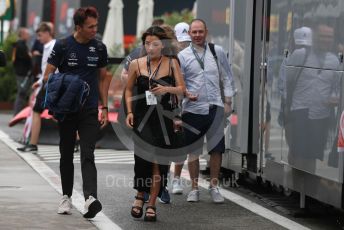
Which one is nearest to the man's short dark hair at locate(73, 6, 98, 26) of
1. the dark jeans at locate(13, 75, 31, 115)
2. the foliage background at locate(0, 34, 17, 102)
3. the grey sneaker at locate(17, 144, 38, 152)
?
the grey sneaker at locate(17, 144, 38, 152)

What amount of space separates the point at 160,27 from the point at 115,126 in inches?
309

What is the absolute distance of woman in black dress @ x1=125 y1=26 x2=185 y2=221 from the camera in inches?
409

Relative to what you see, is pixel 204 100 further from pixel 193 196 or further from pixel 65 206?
pixel 65 206

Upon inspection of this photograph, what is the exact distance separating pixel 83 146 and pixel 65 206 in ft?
1.86

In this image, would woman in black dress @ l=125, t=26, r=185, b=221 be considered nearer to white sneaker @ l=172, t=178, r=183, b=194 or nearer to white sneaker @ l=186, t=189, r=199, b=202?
white sneaker @ l=186, t=189, r=199, b=202

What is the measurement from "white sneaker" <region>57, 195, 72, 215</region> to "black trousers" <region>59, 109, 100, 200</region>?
2.7 inches

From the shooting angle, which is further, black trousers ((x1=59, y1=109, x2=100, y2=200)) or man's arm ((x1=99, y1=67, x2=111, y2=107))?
man's arm ((x1=99, y1=67, x2=111, y2=107))

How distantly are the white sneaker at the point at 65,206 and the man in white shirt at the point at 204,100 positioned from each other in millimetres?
1776

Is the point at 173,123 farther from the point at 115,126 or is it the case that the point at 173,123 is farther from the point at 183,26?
the point at 115,126

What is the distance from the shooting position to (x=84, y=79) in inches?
404

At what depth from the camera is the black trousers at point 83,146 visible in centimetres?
1020

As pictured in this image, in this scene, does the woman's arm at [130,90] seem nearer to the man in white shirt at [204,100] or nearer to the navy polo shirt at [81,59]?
the navy polo shirt at [81,59]

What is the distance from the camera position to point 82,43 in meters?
10.3

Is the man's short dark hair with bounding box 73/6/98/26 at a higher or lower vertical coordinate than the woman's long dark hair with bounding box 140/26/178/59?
higher
